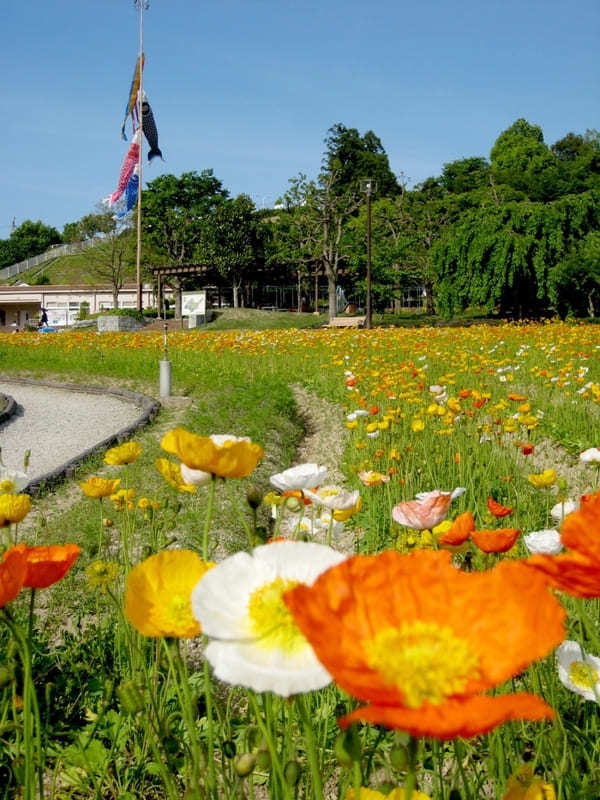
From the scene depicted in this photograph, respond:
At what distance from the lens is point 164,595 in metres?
0.70

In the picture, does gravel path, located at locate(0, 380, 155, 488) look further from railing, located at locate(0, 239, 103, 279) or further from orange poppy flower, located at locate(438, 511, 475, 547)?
railing, located at locate(0, 239, 103, 279)

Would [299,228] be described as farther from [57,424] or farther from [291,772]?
[291,772]

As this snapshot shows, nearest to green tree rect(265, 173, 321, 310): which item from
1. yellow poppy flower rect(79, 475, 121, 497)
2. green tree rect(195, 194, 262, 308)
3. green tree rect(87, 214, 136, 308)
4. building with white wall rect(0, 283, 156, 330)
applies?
green tree rect(195, 194, 262, 308)

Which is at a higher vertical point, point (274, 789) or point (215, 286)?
point (215, 286)

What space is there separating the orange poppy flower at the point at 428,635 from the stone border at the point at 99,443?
2.37 meters

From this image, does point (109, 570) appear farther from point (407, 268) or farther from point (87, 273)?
point (87, 273)

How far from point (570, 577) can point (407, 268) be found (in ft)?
98.9

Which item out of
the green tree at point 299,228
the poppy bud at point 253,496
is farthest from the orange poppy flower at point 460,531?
the green tree at point 299,228

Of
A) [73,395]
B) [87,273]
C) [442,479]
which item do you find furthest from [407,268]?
[87,273]

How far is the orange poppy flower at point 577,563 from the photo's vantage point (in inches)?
20.8

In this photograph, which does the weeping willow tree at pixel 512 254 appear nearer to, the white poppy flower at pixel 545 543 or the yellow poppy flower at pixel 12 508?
the white poppy flower at pixel 545 543

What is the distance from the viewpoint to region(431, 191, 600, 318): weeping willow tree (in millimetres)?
20625

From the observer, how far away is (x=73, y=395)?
935 centimetres

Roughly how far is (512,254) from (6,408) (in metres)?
16.6
